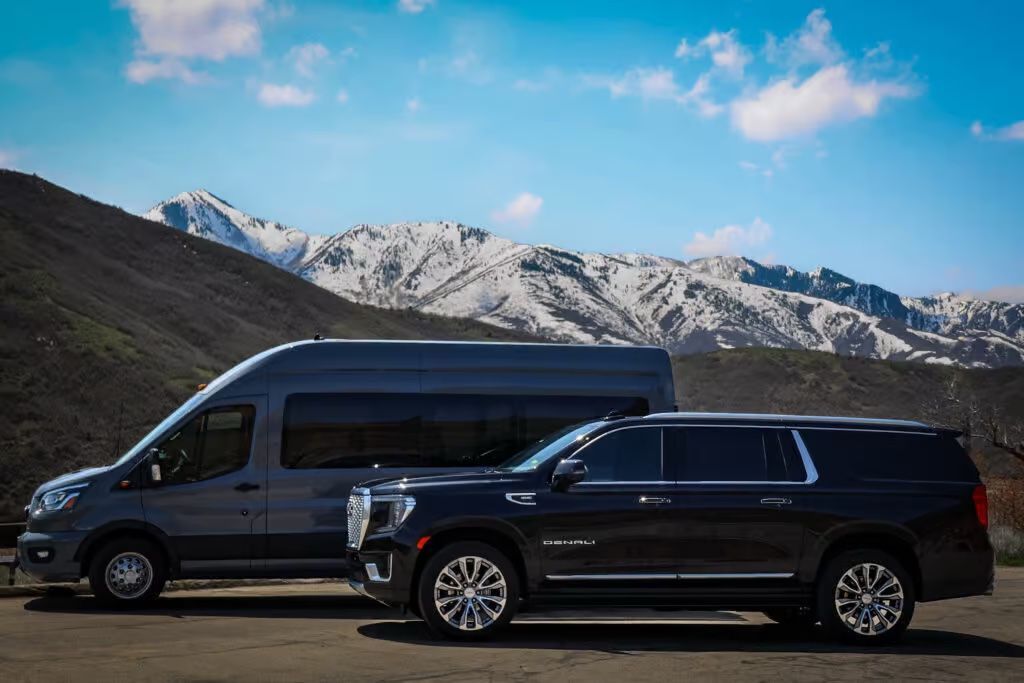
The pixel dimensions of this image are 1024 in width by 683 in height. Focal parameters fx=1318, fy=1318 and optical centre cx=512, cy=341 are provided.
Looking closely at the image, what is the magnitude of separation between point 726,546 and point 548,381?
15.2 ft

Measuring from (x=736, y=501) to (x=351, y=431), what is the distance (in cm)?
501

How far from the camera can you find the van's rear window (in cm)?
1415

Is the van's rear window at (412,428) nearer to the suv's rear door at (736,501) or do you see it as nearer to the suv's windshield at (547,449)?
the suv's windshield at (547,449)

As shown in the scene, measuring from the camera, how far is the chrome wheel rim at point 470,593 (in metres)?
10.5

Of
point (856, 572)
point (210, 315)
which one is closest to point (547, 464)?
point (856, 572)

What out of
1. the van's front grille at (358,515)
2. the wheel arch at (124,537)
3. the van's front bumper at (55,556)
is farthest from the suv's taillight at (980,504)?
the van's front bumper at (55,556)

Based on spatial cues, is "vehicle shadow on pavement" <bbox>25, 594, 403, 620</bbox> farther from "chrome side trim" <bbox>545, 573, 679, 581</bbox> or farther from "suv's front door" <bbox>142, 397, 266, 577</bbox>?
"chrome side trim" <bbox>545, 573, 679, 581</bbox>

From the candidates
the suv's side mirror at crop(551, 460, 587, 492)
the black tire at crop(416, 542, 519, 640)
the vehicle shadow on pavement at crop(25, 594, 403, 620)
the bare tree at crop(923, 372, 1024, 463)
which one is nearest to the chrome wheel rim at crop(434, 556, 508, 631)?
the black tire at crop(416, 542, 519, 640)

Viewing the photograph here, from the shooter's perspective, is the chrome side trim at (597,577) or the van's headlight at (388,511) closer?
the chrome side trim at (597,577)

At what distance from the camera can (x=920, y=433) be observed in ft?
37.1

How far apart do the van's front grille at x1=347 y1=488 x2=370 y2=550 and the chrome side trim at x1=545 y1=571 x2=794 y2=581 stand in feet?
5.23

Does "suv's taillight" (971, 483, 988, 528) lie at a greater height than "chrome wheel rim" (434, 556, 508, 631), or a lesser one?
greater

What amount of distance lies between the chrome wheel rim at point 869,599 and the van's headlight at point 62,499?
24.9 feet

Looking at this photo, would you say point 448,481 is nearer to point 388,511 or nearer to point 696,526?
point 388,511
